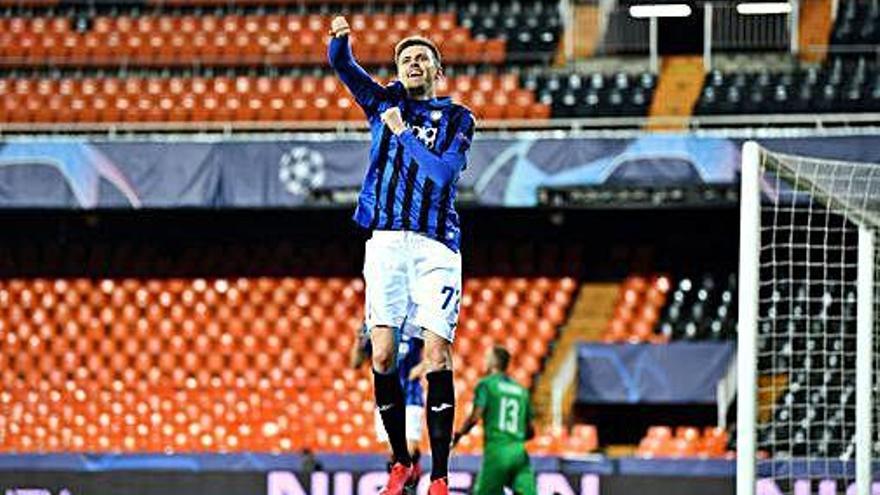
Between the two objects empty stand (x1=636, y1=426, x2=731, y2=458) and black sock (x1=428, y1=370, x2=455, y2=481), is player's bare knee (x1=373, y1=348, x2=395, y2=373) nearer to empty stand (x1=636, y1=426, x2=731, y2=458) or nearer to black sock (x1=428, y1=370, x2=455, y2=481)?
black sock (x1=428, y1=370, x2=455, y2=481)

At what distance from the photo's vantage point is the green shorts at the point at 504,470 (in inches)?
507

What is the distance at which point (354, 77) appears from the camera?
7.24m

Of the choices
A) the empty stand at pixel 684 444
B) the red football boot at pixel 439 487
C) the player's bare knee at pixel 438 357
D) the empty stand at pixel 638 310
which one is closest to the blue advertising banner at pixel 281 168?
the empty stand at pixel 638 310

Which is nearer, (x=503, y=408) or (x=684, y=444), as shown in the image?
(x=503, y=408)

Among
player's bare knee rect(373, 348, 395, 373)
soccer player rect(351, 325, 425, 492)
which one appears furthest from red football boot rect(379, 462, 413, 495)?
soccer player rect(351, 325, 425, 492)

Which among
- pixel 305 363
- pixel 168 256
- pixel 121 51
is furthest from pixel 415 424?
pixel 121 51

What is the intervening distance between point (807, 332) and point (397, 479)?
1135cm

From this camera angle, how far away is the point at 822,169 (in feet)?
40.2

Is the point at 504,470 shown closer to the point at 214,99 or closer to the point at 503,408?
the point at 503,408

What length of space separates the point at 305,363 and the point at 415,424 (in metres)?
9.09

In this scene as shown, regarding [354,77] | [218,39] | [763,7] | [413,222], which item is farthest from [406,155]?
[218,39]

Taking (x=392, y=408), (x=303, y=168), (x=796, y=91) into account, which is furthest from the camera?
(x=796, y=91)

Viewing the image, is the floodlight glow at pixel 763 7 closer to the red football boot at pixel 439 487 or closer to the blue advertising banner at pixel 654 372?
the blue advertising banner at pixel 654 372

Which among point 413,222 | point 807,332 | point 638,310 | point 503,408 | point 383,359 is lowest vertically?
point 503,408
